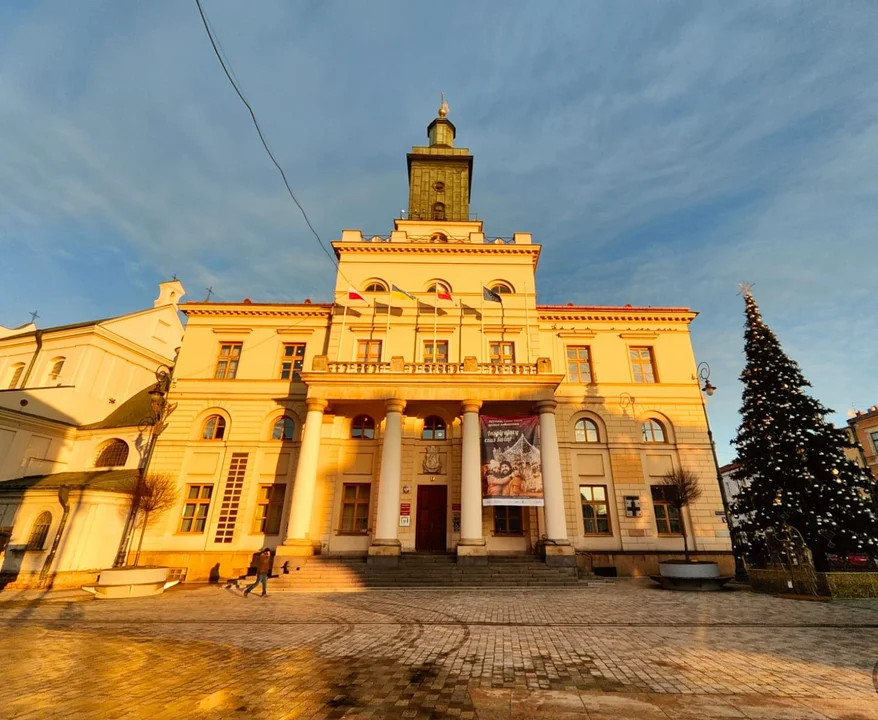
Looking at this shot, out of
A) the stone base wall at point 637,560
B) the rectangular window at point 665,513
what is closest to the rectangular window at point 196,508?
the stone base wall at point 637,560

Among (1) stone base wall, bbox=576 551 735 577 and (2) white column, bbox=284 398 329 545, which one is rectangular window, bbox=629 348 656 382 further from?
(2) white column, bbox=284 398 329 545

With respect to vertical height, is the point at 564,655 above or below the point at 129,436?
below

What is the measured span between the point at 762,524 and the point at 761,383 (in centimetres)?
627

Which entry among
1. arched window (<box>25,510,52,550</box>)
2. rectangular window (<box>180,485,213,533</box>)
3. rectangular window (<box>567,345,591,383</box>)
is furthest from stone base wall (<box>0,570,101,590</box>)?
rectangular window (<box>567,345,591,383</box>)

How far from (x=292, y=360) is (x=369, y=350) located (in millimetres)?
4556

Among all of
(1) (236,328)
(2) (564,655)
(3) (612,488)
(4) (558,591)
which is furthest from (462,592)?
(1) (236,328)

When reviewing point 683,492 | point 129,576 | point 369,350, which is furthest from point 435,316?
point 129,576

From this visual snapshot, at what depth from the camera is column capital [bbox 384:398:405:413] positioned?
66.0 feet

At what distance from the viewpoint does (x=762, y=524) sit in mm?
17578

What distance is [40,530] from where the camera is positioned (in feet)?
60.2

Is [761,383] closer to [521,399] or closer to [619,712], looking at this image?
[521,399]

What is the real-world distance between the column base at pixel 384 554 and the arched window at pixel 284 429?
8.10 meters

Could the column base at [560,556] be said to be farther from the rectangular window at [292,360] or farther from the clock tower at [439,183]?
the clock tower at [439,183]

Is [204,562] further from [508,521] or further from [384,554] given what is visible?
[508,521]
